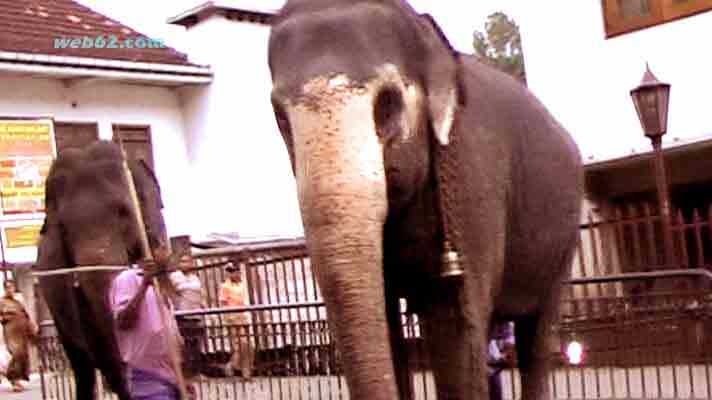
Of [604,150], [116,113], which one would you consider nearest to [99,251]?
[604,150]

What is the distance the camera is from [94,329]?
680 centimetres

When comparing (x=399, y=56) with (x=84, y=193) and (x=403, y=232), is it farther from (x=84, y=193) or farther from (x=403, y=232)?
(x=84, y=193)

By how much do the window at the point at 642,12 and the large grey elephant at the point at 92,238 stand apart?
843cm

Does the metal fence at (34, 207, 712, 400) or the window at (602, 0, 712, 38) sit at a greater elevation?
the window at (602, 0, 712, 38)

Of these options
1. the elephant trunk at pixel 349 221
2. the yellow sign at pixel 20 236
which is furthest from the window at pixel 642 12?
the elephant trunk at pixel 349 221

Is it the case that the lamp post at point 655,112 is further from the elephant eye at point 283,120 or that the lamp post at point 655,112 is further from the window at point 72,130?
the window at point 72,130

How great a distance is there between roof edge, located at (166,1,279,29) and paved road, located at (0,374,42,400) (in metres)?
6.46

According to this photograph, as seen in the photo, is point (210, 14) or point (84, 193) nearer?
point (84, 193)

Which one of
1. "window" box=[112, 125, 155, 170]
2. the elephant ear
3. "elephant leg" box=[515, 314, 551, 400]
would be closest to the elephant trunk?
the elephant ear

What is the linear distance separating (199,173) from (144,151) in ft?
3.69

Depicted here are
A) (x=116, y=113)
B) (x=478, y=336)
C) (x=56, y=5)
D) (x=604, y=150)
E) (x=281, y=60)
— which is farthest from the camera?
(x=56, y=5)

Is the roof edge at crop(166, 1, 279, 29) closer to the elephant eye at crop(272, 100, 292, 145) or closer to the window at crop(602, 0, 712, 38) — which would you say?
the window at crop(602, 0, 712, 38)

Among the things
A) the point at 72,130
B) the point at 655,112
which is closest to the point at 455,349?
the point at 655,112

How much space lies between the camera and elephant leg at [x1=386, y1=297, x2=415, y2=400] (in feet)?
14.5
